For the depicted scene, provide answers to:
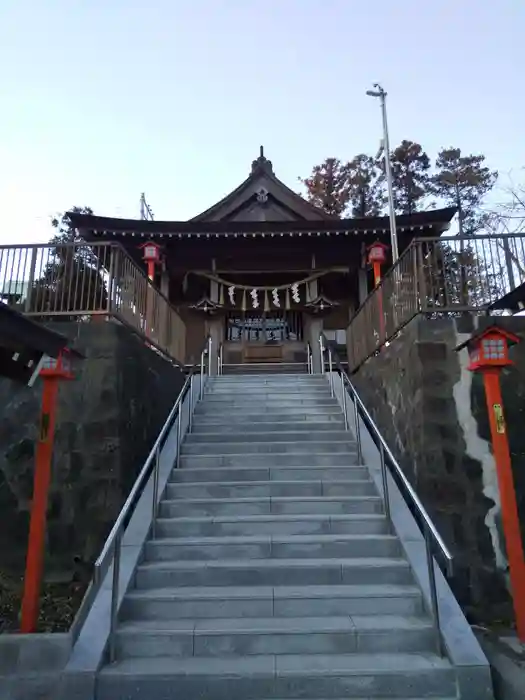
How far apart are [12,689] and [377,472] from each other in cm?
410

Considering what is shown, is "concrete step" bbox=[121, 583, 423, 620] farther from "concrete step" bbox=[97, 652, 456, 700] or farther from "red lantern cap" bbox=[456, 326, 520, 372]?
"red lantern cap" bbox=[456, 326, 520, 372]

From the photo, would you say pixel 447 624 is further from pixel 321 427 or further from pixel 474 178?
pixel 474 178

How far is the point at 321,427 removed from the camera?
710cm

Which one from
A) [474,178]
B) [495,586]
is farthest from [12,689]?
[474,178]

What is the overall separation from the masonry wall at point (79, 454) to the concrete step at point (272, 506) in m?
0.71

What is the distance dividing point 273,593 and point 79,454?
2721 mm

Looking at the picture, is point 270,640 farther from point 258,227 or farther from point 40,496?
point 258,227

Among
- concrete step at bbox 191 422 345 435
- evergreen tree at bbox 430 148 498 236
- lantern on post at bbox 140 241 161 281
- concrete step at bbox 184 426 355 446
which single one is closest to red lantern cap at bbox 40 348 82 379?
concrete step at bbox 184 426 355 446

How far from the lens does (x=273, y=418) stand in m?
7.44

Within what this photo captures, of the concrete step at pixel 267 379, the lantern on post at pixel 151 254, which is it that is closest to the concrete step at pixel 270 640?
the concrete step at pixel 267 379

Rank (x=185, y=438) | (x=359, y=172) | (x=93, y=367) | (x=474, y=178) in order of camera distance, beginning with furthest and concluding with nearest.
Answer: (x=359, y=172) → (x=474, y=178) → (x=185, y=438) → (x=93, y=367)

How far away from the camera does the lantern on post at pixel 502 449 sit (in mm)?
4039

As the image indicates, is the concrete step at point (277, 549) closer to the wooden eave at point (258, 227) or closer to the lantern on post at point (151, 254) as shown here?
the lantern on post at point (151, 254)

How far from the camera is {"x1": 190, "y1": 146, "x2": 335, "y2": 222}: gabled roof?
49.0 ft
